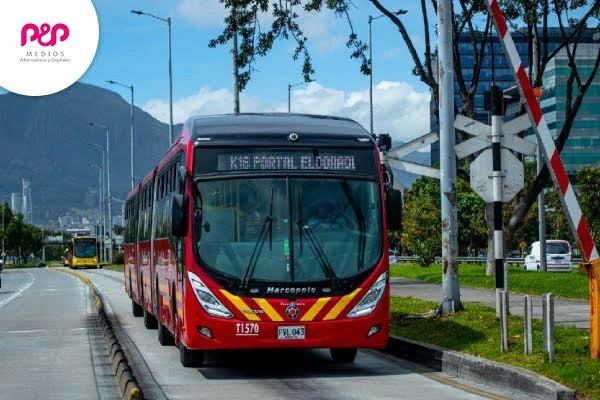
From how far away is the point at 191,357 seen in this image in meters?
15.0

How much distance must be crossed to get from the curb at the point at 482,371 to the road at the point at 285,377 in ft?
0.73

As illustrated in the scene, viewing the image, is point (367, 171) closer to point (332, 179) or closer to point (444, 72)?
point (332, 179)

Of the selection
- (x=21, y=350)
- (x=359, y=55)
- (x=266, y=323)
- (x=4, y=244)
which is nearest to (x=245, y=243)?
(x=266, y=323)

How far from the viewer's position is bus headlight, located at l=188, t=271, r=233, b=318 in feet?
45.1

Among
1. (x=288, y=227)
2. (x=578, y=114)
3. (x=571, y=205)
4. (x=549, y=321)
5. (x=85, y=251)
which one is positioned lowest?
(x=549, y=321)

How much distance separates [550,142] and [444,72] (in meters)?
6.71

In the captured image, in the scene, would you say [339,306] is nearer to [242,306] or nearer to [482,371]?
[242,306]

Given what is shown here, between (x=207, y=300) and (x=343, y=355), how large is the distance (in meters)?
2.70

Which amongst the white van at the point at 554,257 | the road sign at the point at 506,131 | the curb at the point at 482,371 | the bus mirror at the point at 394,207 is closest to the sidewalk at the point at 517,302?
the curb at the point at 482,371

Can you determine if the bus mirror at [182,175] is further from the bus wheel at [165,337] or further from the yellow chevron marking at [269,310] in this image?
the bus wheel at [165,337]

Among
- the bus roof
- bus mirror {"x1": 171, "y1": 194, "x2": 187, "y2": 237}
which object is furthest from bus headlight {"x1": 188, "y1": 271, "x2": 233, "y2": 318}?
the bus roof

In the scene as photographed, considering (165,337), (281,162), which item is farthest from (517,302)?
(281,162)

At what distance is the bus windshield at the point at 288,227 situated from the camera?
45.8ft

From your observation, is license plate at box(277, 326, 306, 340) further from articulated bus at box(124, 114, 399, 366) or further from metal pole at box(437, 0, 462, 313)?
metal pole at box(437, 0, 462, 313)
